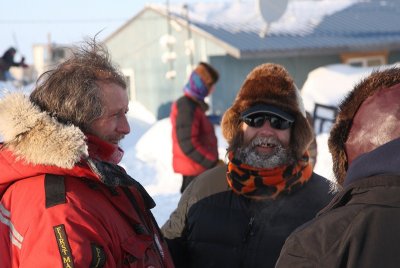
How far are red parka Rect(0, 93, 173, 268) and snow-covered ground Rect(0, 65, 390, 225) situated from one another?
5.15 m

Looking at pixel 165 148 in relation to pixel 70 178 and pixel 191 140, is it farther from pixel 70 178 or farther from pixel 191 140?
pixel 70 178

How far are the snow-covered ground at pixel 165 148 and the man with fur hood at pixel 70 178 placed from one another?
5.06 meters

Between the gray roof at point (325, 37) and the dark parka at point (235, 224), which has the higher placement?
the gray roof at point (325, 37)

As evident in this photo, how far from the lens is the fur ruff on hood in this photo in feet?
6.28

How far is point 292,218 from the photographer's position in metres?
2.82

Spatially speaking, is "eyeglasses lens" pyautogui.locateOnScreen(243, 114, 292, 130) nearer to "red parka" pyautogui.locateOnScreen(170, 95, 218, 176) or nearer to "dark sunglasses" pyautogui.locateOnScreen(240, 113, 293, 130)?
"dark sunglasses" pyautogui.locateOnScreen(240, 113, 293, 130)

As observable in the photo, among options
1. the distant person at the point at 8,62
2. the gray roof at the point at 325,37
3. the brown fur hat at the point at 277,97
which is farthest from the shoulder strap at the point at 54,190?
the distant person at the point at 8,62

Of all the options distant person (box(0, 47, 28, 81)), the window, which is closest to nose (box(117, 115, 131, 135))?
the window

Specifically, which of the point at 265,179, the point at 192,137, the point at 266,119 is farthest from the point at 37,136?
the point at 192,137

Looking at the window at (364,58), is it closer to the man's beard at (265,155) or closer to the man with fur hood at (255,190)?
the man with fur hood at (255,190)

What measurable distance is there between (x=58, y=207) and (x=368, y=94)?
0.96 m

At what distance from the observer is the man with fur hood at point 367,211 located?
1.41 m


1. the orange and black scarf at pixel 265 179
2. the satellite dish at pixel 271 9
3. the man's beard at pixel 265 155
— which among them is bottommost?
the orange and black scarf at pixel 265 179

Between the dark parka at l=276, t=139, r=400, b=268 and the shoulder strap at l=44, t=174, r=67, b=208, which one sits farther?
the shoulder strap at l=44, t=174, r=67, b=208
